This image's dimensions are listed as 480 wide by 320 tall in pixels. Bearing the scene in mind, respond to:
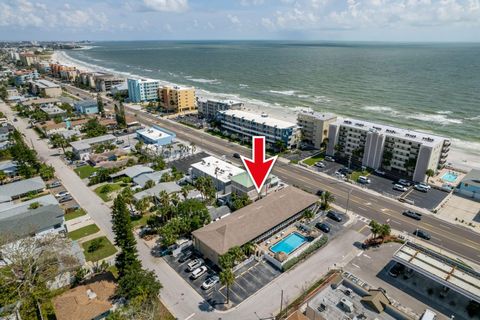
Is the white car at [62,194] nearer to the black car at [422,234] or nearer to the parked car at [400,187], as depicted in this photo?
the black car at [422,234]

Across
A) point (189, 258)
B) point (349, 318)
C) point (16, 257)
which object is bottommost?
point (189, 258)

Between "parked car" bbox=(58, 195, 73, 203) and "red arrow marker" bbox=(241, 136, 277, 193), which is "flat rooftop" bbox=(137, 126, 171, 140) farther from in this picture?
"red arrow marker" bbox=(241, 136, 277, 193)

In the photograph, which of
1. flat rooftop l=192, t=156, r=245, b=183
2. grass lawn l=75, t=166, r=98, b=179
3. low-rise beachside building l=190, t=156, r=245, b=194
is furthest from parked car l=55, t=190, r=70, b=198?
flat rooftop l=192, t=156, r=245, b=183

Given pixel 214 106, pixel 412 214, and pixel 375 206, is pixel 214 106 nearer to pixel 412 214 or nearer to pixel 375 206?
pixel 375 206

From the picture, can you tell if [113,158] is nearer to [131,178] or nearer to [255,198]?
[131,178]

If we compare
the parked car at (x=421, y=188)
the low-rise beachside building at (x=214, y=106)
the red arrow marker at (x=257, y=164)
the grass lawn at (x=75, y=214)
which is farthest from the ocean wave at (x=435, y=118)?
the grass lawn at (x=75, y=214)

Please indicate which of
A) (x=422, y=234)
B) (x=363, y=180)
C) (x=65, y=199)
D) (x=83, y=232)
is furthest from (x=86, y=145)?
(x=422, y=234)

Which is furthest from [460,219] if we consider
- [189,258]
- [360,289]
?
[189,258]
